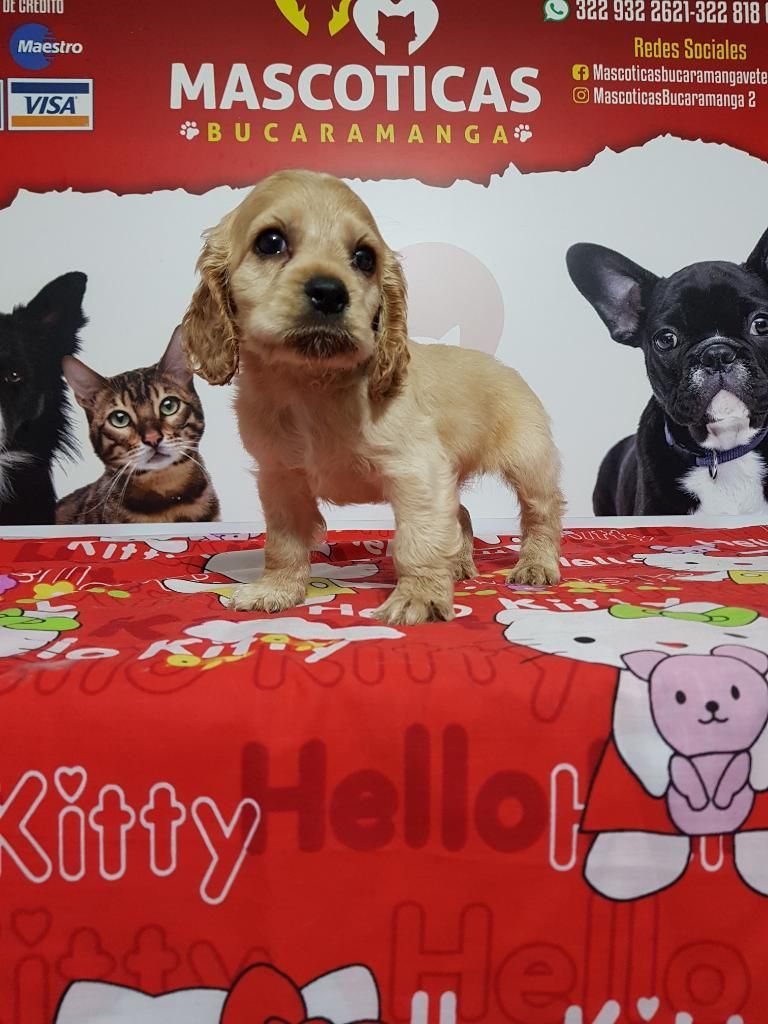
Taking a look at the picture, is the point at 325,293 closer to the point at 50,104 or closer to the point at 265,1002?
the point at 265,1002

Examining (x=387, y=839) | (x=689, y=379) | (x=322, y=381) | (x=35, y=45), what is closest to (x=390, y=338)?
(x=322, y=381)

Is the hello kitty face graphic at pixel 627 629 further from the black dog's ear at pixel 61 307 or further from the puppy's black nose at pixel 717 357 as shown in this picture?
the black dog's ear at pixel 61 307

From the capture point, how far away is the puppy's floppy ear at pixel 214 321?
5.56ft

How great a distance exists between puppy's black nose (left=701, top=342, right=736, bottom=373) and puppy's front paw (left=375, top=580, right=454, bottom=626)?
228 centimetres

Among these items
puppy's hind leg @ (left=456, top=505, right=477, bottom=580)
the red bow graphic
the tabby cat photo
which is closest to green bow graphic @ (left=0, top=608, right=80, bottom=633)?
the red bow graphic

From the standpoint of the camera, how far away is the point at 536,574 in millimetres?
2100

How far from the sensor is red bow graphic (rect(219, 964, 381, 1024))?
3.31 ft

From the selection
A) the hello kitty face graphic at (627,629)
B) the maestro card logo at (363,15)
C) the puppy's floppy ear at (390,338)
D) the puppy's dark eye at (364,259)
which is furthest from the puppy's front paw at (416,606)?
the maestro card logo at (363,15)

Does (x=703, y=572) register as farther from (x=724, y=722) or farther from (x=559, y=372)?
(x=559, y=372)

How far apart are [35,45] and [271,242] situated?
7.69 ft

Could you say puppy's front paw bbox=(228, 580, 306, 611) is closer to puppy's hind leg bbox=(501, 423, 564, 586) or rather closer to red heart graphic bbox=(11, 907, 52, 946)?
puppy's hind leg bbox=(501, 423, 564, 586)

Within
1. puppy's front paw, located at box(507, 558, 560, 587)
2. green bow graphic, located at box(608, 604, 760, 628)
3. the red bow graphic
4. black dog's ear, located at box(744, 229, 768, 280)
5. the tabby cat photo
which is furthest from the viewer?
black dog's ear, located at box(744, 229, 768, 280)

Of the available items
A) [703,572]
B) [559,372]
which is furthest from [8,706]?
[559,372]

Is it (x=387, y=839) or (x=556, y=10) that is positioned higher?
(x=556, y=10)
